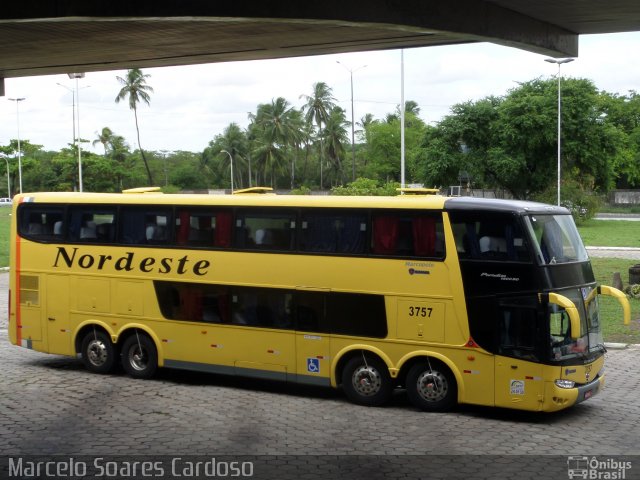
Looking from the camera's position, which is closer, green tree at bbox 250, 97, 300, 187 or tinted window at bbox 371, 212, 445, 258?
tinted window at bbox 371, 212, 445, 258

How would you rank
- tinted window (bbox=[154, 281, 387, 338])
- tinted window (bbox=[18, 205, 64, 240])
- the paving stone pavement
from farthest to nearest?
1. tinted window (bbox=[18, 205, 64, 240])
2. tinted window (bbox=[154, 281, 387, 338])
3. the paving stone pavement

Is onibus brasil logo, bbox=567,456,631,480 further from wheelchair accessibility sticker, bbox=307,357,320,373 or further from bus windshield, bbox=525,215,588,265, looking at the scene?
wheelchair accessibility sticker, bbox=307,357,320,373

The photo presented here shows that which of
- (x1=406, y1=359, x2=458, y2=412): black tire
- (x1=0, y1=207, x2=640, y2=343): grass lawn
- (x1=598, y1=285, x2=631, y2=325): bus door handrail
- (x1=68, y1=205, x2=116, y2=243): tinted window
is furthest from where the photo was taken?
(x1=0, y1=207, x2=640, y2=343): grass lawn

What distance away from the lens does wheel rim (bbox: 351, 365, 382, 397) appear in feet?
45.8

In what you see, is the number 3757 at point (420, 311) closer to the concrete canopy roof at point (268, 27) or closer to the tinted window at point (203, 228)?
the tinted window at point (203, 228)

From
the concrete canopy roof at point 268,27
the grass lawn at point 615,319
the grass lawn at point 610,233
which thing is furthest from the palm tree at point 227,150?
the concrete canopy roof at point 268,27

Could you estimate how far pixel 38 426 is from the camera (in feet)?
41.4

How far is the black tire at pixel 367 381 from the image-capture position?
13906 mm

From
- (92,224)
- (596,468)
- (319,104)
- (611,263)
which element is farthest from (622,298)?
(319,104)

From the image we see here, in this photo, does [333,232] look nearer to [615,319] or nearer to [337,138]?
[615,319]

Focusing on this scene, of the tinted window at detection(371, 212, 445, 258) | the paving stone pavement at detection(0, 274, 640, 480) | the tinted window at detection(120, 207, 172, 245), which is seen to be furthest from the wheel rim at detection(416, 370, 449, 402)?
the tinted window at detection(120, 207, 172, 245)

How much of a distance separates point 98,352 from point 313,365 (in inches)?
189

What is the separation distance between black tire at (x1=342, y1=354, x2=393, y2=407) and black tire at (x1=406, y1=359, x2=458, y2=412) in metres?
0.43
